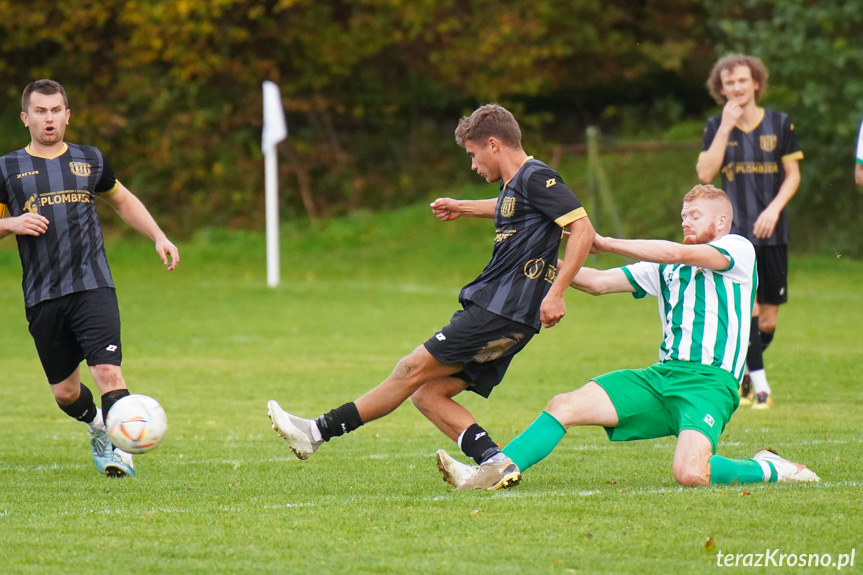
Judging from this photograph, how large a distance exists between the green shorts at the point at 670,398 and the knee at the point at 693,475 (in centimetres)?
20

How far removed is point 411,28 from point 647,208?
26.5 ft

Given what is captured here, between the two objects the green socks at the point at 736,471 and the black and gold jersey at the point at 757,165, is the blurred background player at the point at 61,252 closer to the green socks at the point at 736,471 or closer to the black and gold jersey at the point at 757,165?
the green socks at the point at 736,471

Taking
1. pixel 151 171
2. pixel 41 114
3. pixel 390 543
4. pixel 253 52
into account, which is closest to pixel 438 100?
pixel 253 52

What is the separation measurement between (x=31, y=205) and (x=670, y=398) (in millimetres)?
3437

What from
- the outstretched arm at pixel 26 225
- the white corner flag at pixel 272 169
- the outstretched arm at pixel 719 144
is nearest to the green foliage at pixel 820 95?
the white corner flag at pixel 272 169

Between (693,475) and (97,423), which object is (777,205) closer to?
(693,475)

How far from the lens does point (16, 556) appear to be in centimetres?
413

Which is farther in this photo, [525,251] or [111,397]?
[111,397]

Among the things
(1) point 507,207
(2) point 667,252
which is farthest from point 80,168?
(2) point 667,252

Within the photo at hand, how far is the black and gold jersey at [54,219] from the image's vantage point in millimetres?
6102

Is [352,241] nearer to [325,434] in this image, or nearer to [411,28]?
[411,28]

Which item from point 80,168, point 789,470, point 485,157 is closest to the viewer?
point 789,470

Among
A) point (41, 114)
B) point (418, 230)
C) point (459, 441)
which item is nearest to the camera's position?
point (459, 441)

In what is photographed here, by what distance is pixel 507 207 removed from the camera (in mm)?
5559
